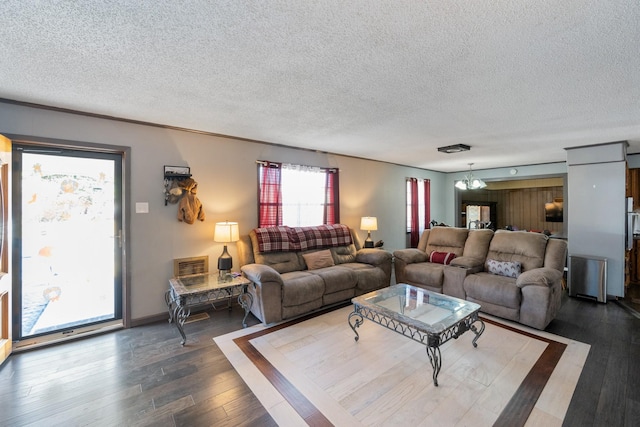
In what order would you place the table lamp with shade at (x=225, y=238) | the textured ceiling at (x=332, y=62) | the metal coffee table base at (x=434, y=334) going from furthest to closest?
the table lamp with shade at (x=225, y=238), the metal coffee table base at (x=434, y=334), the textured ceiling at (x=332, y=62)

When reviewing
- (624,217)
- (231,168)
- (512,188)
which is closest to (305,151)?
(231,168)

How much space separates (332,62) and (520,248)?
3642 mm

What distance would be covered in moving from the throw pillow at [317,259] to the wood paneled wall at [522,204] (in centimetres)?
586

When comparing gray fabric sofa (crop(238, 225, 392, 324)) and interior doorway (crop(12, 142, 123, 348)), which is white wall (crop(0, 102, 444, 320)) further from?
gray fabric sofa (crop(238, 225, 392, 324))

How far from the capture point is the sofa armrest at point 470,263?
384cm

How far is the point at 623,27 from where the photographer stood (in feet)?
5.04

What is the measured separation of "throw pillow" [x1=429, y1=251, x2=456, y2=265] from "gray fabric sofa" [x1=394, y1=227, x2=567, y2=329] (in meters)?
0.08

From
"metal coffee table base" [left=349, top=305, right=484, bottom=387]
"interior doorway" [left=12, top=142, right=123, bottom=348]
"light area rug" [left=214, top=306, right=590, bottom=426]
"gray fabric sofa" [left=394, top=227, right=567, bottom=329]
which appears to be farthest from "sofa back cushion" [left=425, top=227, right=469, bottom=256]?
"interior doorway" [left=12, top=142, right=123, bottom=348]

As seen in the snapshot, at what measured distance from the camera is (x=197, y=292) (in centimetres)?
284

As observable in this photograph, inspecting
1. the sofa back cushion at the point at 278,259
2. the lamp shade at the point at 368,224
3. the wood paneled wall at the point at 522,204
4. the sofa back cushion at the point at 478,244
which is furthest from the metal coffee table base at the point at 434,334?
the wood paneled wall at the point at 522,204

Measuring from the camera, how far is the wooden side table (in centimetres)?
282

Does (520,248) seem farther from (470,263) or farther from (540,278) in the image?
(540,278)

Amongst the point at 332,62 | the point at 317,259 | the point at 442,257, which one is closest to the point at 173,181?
the point at 317,259

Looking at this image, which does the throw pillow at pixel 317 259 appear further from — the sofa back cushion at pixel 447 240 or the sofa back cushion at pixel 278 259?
the sofa back cushion at pixel 447 240
